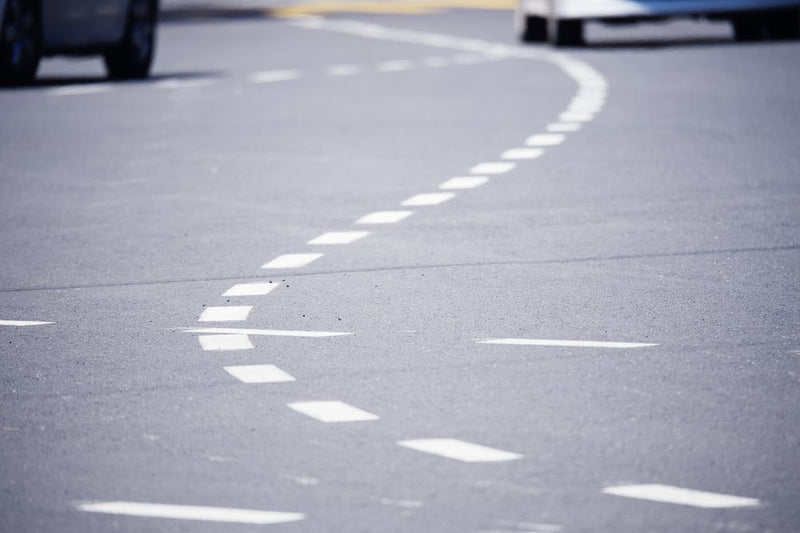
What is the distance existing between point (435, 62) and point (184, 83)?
134 inches

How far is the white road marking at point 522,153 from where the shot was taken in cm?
1298

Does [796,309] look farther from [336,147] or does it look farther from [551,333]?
[336,147]

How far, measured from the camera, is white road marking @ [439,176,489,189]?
11.6 meters

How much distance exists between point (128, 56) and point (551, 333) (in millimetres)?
14998

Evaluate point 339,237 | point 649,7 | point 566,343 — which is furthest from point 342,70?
point 566,343

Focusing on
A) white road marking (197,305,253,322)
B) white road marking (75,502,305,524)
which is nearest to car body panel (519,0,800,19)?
white road marking (197,305,253,322)

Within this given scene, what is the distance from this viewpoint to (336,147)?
45.2 feet

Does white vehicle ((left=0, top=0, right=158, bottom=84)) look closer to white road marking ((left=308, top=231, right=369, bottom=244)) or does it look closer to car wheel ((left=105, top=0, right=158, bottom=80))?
car wheel ((left=105, top=0, right=158, bottom=80))

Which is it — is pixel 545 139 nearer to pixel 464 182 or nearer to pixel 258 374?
pixel 464 182

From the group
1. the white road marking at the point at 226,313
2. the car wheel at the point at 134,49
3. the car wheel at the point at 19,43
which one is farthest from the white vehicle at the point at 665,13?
the white road marking at the point at 226,313

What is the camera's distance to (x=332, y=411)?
5988 millimetres

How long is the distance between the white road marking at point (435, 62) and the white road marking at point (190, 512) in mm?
17182

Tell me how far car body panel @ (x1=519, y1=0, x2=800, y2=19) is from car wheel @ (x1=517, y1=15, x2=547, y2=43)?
6.77ft

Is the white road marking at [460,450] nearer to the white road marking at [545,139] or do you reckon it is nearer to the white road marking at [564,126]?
the white road marking at [545,139]
